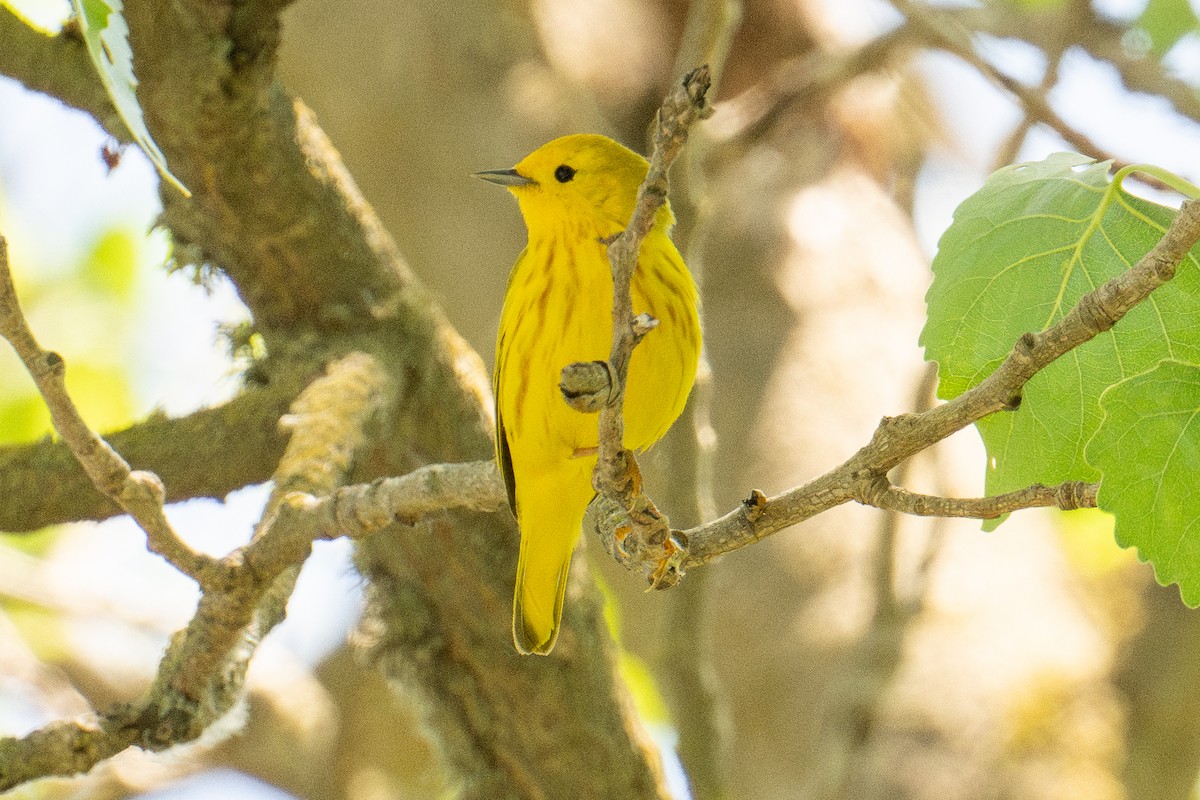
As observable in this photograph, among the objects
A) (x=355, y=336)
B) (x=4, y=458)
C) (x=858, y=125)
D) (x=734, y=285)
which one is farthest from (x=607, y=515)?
(x=858, y=125)

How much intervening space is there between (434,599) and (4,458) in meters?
0.93

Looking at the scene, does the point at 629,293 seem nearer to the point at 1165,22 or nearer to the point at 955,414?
the point at 955,414

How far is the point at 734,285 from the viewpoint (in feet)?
13.2

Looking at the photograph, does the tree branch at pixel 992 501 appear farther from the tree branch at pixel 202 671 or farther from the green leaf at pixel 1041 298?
the tree branch at pixel 202 671

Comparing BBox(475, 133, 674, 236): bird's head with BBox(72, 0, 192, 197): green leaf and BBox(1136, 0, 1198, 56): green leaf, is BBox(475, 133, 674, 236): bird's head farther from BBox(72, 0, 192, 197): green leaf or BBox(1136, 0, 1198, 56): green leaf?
BBox(1136, 0, 1198, 56): green leaf

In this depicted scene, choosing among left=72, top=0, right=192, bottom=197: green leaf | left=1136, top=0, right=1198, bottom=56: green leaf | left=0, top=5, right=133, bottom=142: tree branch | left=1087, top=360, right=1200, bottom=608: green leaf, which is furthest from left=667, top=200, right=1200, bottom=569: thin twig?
left=1136, top=0, right=1198, bottom=56: green leaf

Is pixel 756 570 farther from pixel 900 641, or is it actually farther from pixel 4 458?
pixel 4 458

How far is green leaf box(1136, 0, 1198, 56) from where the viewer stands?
380cm

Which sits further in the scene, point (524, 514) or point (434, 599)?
point (434, 599)

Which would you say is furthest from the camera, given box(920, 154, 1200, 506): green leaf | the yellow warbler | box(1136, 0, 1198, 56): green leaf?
box(1136, 0, 1198, 56): green leaf

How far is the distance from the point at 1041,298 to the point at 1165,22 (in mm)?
2649

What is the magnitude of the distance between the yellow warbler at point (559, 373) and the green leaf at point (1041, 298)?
2.24 ft

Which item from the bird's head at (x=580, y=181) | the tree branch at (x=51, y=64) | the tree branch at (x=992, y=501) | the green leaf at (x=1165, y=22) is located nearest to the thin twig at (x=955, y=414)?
the tree branch at (x=992, y=501)

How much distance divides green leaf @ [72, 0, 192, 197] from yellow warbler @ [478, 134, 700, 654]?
113 centimetres
